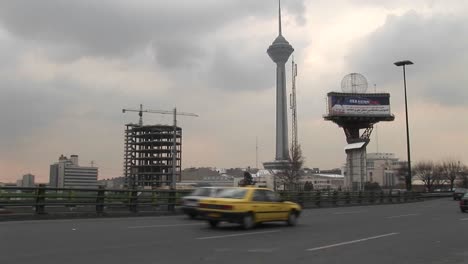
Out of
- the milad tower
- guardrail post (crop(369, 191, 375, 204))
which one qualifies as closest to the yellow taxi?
guardrail post (crop(369, 191, 375, 204))

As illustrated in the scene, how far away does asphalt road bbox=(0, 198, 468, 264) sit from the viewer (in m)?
10.7

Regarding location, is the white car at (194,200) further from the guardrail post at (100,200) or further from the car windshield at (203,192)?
the guardrail post at (100,200)

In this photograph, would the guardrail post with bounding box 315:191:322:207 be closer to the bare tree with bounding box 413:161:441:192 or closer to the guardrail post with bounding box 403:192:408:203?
the guardrail post with bounding box 403:192:408:203

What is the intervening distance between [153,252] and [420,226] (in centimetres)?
1195

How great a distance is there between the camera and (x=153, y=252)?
11375 mm

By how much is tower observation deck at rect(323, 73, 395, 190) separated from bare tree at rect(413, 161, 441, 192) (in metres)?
26.5

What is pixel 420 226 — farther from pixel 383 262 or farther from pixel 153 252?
pixel 153 252

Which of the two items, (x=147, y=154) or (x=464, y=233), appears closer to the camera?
(x=464, y=233)

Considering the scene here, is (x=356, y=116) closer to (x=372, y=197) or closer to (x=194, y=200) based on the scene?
(x=372, y=197)

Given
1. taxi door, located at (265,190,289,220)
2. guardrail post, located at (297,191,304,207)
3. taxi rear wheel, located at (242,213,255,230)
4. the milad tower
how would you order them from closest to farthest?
taxi rear wheel, located at (242,213,255,230) → taxi door, located at (265,190,289,220) → guardrail post, located at (297,191,304,207) → the milad tower

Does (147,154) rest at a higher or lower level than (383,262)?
higher

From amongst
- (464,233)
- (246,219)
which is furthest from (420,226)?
(246,219)

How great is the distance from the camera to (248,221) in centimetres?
1759

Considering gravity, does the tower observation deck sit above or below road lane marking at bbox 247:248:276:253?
above
